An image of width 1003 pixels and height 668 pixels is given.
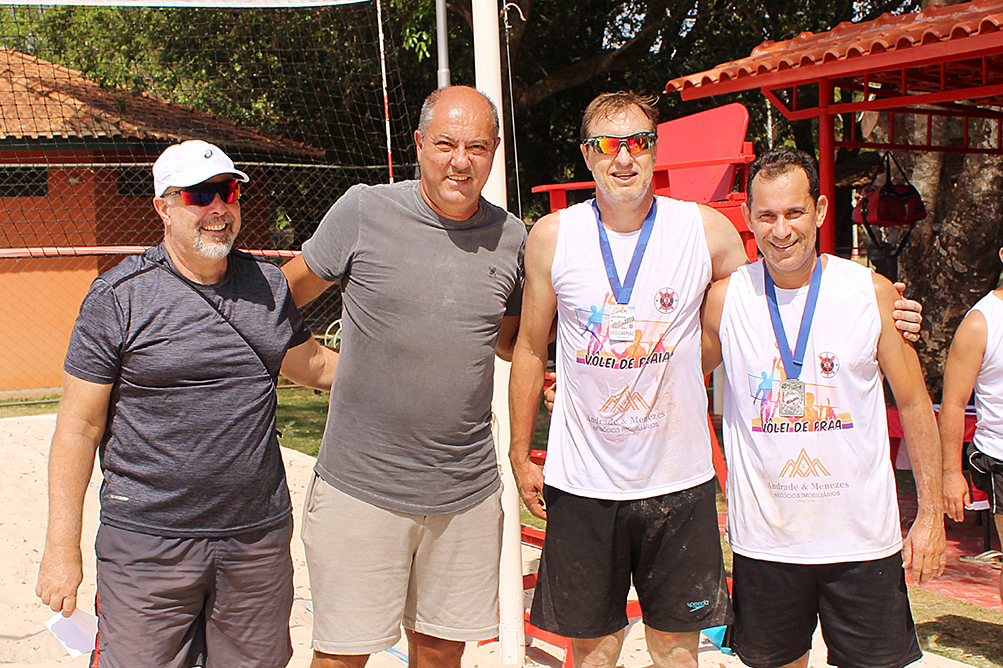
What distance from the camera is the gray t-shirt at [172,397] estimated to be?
251 centimetres

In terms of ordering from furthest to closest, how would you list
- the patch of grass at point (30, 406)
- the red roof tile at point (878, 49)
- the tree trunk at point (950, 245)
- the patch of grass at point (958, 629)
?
1. the patch of grass at point (30, 406)
2. the tree trunk at point (950, 245)
3. the red roof tile at point (878, 49)
4. the patch of grass at point (958, 629)

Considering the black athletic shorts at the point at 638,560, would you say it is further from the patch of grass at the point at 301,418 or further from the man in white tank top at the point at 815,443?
the patch of grass at the point at 301,418

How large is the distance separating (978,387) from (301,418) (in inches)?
350

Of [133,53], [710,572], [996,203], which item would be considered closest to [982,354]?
[710,572]

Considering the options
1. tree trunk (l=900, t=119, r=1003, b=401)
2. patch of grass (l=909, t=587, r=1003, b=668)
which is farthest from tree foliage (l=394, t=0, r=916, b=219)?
patch of grass (l=909, t=587, r=1003, b=668)

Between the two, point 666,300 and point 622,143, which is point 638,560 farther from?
point 622,143

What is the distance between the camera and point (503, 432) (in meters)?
3.82

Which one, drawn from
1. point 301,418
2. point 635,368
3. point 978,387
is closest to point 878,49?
point 978,387

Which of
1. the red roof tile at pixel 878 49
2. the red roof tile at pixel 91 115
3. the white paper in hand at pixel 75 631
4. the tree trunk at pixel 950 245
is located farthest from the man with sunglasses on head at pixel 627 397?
the red roof tile at pixel 91 115

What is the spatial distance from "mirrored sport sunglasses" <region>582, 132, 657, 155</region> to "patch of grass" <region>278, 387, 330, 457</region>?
5.87 metres

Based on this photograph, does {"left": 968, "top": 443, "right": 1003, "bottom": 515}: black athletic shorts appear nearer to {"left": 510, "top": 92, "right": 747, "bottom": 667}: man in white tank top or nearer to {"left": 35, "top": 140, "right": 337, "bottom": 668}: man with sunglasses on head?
{"left": 510, "top": 92, "right": 747, "bottom": 667}: man in white tank top

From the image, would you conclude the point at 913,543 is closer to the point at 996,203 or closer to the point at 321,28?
the point at 996,203

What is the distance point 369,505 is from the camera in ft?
8.79

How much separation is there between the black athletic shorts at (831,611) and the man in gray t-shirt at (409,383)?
86cm
